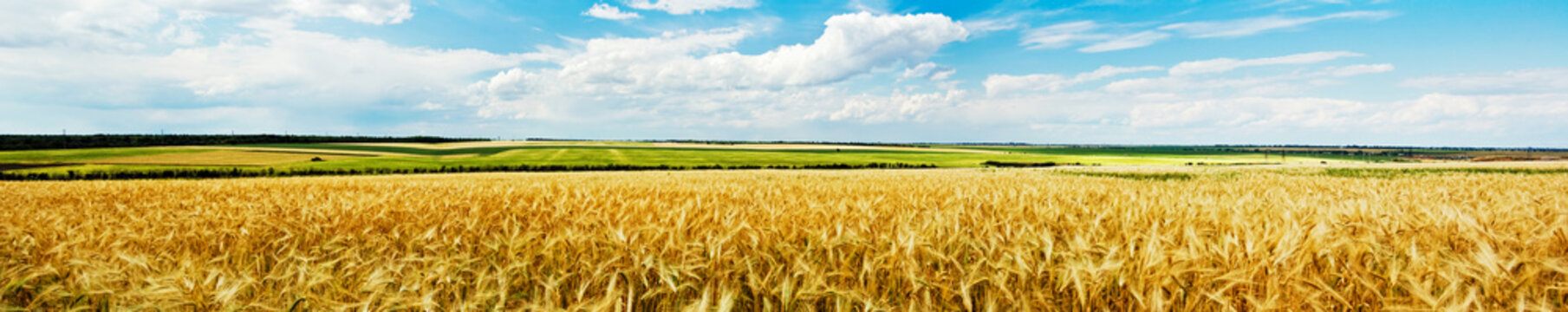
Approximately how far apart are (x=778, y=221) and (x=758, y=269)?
127 cm

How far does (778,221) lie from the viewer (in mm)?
3932

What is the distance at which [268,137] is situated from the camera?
5512 inches

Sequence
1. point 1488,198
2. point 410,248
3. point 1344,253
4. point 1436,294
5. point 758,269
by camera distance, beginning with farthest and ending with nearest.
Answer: point 1488,198 < point 410,248 < point 1344,253 < point 758,269 < point 1436,294

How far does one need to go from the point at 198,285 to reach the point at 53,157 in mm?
92432

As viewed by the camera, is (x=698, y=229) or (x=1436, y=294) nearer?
(x=1436, y=294)

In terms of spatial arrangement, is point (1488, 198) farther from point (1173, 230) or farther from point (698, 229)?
point (698, 229)

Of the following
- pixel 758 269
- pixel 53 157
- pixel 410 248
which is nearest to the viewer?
pixel 758 269

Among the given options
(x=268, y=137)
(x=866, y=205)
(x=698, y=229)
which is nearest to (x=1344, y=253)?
(x=866, y=205)

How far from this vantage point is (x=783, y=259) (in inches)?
116

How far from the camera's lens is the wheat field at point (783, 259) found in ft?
6.73

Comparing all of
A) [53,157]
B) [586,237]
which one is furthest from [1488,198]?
[53,157]

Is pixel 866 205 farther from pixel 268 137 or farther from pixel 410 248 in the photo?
pixel 268 137

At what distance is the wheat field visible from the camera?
80.8 inches

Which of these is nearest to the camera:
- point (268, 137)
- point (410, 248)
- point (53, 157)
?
point (410, 248)
